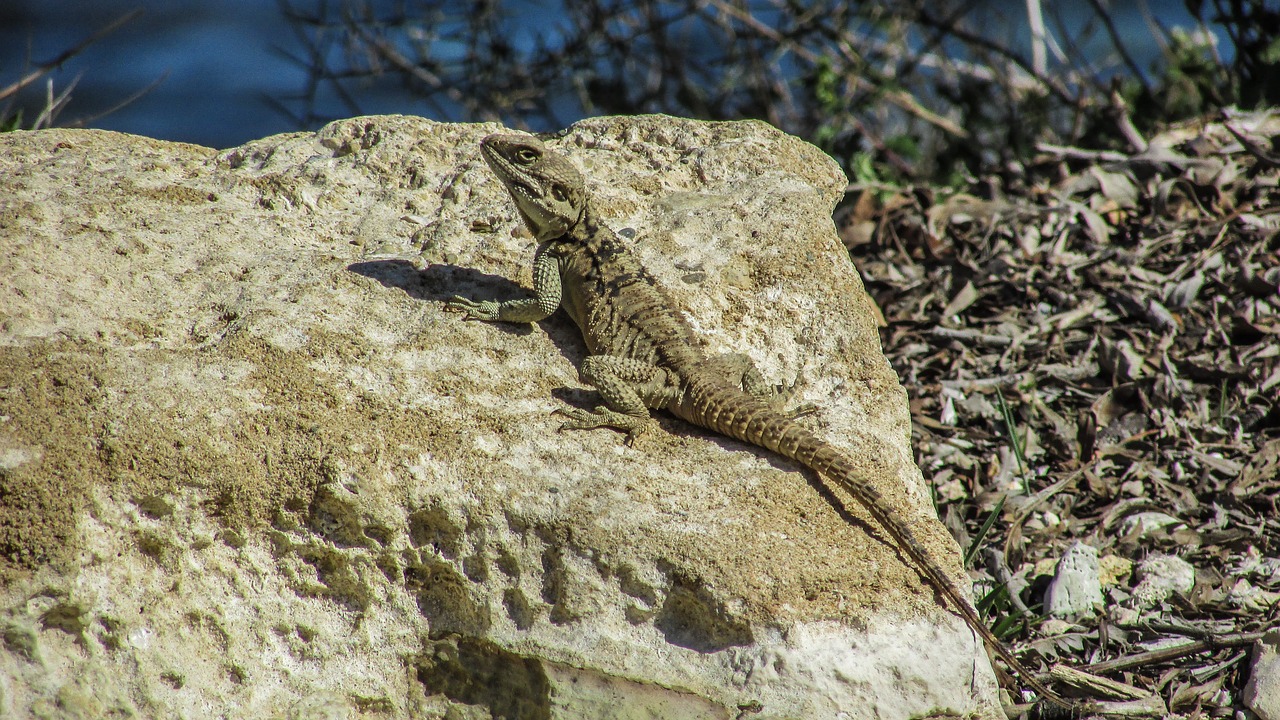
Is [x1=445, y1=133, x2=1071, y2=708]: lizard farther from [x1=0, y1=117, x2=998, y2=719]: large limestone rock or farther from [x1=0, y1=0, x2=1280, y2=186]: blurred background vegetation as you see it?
[x1=0, y1=0, x2=1280, y2=186]: blurred background vegetation

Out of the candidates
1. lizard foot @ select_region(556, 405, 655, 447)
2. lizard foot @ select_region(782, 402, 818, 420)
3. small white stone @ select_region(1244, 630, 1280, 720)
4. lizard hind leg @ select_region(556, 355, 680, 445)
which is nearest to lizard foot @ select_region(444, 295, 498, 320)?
lizard hind leg @ select_region(556, 355, 680, 445)

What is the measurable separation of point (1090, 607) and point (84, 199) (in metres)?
4.61

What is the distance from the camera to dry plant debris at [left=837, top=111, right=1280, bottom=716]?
4312 mm

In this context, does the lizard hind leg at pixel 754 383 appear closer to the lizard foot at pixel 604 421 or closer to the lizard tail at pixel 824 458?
the lizard tail at pixel 824 458

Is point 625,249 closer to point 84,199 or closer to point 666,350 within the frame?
point 666,350

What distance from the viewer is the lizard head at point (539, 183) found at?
4.75 metres

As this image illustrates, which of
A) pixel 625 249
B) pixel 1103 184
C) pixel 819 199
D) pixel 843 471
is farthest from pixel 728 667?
pixel 1103 184

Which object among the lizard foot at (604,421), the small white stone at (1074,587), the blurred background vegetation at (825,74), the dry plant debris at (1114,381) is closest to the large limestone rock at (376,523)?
the lizard foot at (604,421)

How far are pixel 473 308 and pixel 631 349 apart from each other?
0.70 meters

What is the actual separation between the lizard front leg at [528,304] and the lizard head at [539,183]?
217 millimetres

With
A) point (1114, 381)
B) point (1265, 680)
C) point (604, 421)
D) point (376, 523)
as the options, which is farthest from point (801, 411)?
point (1114, 381)

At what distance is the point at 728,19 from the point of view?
34.3 feet

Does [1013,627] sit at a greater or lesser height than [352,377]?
lesser

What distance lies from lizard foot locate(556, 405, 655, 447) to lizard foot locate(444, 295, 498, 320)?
0.70m
